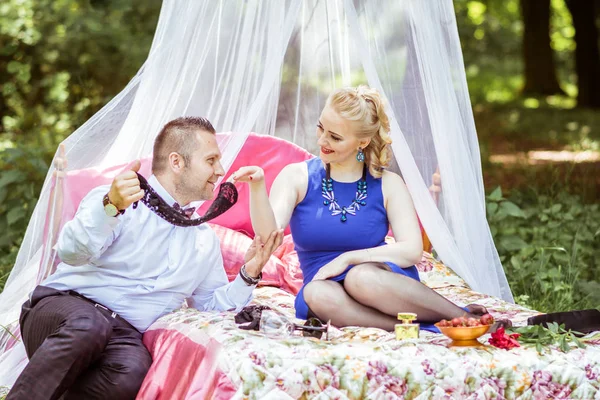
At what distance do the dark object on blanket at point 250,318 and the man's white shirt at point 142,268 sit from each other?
21 centimetres

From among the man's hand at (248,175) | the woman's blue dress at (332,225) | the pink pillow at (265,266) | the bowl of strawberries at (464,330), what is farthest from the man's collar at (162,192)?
the bowl of strawberries at (464,330)

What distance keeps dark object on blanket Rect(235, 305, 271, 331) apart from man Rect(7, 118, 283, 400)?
0.64 feet

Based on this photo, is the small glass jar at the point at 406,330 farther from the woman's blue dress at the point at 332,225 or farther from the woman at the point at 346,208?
the woman's blue dress at the point at 332,225

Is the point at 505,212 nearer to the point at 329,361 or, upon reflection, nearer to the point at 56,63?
the point at 329,361

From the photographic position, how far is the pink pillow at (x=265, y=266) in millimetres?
4066

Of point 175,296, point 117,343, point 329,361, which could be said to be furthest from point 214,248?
point 329,361

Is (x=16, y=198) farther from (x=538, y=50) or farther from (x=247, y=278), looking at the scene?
(x=538, y=50)

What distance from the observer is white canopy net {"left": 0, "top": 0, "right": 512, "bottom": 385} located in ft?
12.4

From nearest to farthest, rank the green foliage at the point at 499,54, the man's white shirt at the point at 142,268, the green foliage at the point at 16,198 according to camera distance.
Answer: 1. the man's white shirt at the point at 142,268
2. the green foliage at the point at 16,198
3. the green foliage at the point at 499,54

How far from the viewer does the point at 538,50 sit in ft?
54.0

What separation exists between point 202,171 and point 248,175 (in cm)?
17

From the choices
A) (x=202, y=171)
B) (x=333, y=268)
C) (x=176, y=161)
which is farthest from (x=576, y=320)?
(x=176, y=161)

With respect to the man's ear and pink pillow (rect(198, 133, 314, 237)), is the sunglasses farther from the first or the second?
pink pillow (rect(198, 133, 314, 237))

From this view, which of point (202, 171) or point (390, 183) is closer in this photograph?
point (202, 171)
